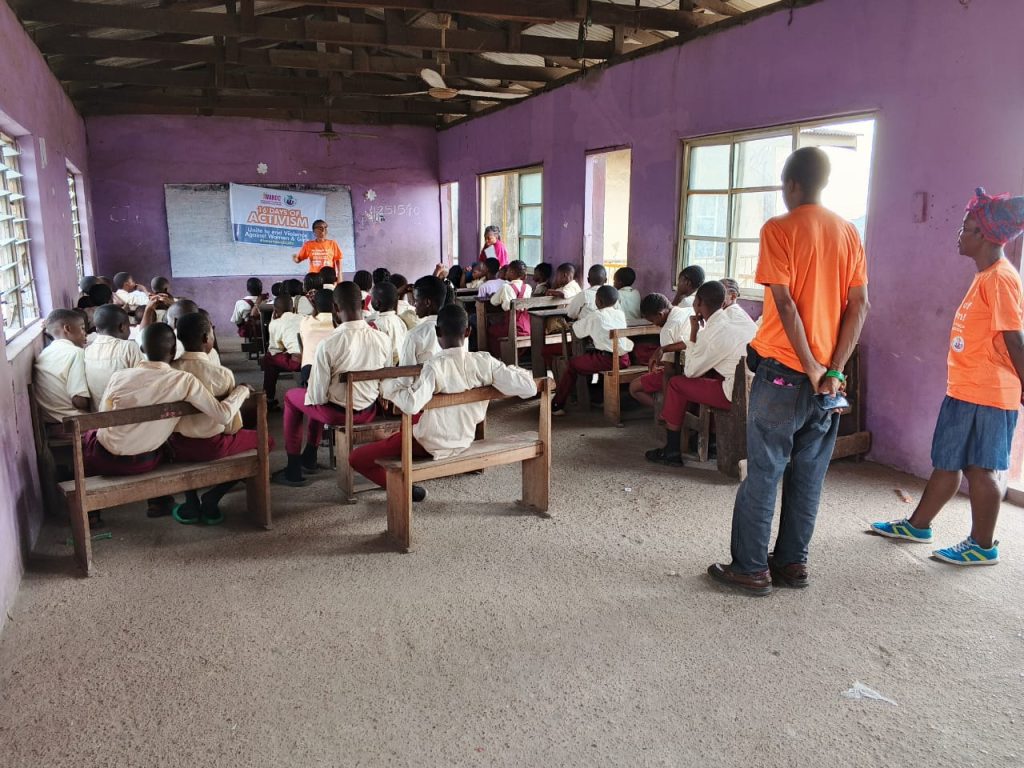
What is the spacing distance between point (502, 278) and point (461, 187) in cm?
410

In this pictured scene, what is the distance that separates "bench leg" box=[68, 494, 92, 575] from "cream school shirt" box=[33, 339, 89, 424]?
1104mm

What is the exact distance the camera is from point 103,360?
4.29m

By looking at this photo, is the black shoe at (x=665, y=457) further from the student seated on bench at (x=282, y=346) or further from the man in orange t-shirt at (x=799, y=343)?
the student seated on bench at (x=282, y=346)

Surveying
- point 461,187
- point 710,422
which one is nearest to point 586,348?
point 710,422

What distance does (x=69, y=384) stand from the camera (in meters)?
4.30

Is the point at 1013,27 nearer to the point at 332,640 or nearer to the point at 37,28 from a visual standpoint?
the point at 332,640

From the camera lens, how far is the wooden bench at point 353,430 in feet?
13.6

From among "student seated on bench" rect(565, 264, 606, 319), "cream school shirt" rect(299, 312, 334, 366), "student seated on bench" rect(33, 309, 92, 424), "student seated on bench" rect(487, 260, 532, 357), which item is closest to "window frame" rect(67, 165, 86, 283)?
"student seated on bench" rect(487, 260, 532, 357)

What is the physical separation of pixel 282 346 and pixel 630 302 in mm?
3173

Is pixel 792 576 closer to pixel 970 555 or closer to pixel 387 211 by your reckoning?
pixel 970 555

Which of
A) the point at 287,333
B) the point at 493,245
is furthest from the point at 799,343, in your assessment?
the point at 493,245

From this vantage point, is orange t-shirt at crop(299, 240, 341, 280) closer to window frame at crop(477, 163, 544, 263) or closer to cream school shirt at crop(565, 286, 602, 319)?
window frame at crop(477, 163, 544, 263)

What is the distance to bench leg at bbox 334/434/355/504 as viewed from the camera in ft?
14.5

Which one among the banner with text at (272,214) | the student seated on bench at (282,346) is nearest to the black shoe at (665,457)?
the student seated on bench at (282,346)
